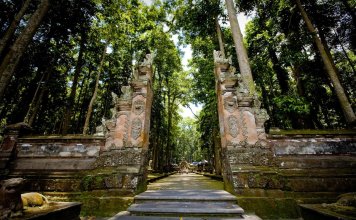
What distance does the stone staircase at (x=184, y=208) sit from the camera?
4.16 metres

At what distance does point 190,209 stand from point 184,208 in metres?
0.16

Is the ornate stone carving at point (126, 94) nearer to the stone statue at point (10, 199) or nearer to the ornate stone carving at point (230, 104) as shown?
the ornate stone carving at point (230, 104)

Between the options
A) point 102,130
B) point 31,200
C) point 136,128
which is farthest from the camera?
point 102,130

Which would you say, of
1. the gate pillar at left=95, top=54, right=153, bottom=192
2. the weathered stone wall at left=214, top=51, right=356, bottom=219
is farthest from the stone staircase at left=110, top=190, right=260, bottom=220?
the gate pillar at left=95, top=54, right=153, bottom=192

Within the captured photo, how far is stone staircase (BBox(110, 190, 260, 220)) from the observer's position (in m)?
4.16

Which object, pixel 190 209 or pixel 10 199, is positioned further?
pixel 190 209

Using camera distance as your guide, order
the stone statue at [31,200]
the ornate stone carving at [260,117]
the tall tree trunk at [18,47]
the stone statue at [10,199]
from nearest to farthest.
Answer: the stone statue at [10,199]
the stone statue at [31,200]
the ornate stone carving at [260,117]
the tall tree trunk at [18,47]

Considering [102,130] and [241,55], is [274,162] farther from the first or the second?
[102,130]

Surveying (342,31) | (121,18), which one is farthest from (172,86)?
(342,31)

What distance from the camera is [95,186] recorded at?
550 centimetres

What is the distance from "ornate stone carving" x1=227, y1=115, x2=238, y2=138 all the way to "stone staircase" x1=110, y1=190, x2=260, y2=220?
76.4 inches

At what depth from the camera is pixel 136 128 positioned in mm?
6289

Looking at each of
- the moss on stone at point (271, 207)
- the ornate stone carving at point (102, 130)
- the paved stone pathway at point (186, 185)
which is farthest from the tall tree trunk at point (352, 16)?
the ornate stone carving at point (102, 130)

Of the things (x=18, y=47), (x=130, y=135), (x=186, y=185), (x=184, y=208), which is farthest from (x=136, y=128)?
(x=18, y=47)
